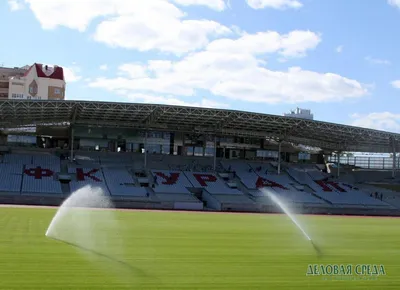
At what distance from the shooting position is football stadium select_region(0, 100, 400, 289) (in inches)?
514

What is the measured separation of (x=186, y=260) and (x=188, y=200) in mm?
31144

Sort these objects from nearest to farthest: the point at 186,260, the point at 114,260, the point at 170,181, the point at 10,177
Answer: the point at 114,260
the point at 186,260
the point at 10,177
the point at 170,181

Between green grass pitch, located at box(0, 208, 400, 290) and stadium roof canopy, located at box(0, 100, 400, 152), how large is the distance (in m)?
25.0

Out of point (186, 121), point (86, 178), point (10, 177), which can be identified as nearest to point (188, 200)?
point (86, 178)

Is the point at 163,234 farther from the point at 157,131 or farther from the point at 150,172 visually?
the point at 157,131

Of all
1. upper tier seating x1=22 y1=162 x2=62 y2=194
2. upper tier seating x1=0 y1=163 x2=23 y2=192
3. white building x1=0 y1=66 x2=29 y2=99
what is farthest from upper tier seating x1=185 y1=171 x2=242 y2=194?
white building x1=0 y1=66 x2=29 y2=99

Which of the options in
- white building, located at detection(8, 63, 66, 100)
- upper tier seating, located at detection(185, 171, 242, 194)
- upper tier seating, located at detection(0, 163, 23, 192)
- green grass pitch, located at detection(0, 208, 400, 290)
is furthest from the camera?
white building, located at detection(8, 63, 66, 100)

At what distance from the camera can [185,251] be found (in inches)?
642

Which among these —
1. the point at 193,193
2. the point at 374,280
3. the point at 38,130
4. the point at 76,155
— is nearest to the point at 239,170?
the point at 193,193

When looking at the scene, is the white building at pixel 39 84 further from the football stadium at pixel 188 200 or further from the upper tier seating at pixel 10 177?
the upper tier seating at pixel 10 177

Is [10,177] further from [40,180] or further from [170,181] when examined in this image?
[170,181]

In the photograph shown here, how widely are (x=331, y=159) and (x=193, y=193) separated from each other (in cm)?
3245

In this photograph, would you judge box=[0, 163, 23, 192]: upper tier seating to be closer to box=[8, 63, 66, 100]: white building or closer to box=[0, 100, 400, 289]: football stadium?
box=[0, 100, 400, 289]: football stadium

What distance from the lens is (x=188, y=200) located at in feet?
150
